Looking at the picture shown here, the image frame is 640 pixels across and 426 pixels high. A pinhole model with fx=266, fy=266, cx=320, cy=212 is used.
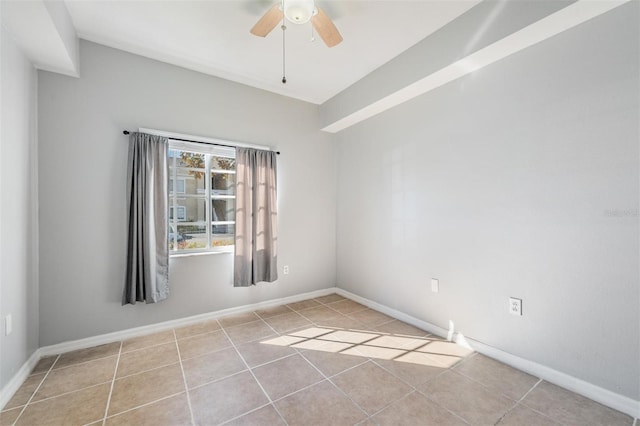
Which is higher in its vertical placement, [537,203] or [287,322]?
[537,203]

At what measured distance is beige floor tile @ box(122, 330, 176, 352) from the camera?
2488 mm

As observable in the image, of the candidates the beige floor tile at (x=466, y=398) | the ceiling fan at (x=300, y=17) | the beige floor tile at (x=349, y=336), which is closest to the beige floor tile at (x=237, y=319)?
the beige floor tile at (x=349, y=336)

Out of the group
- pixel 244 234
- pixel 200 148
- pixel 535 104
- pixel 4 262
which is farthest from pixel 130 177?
pixel 535 104

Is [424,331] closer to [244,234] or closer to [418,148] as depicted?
[418,148]

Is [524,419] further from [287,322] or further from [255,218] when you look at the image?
[255,218]

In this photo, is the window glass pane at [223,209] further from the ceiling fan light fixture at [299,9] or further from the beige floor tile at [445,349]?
the beige floor tile at [445,349]

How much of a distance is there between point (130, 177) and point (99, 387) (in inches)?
68.7

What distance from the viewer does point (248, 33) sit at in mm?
2398

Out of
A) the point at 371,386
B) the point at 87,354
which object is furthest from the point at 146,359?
the point at 371,386

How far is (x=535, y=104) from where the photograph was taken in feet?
6.64

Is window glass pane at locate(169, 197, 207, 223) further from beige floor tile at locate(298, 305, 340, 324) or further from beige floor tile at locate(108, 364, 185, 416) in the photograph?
beige floor tile at locate(298, 305, 340, 324)

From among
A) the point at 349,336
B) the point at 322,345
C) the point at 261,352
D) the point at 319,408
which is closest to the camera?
the point at 319,408

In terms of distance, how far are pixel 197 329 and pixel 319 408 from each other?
1736mm

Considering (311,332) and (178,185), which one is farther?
(178,185)
